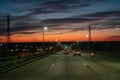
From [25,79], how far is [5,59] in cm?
1920

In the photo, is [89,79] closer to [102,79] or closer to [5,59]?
[102,79]

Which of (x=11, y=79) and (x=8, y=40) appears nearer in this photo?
(x=11, y=79)

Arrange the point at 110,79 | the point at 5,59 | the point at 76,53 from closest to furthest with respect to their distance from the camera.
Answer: the point at 110,79, the point at 5,59, the point at 76,53

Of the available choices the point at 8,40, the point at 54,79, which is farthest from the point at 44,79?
the point at 8,40

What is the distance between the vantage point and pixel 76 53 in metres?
75.6

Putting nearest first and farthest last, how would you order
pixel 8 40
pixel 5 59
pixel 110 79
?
1. pixel 110 79
2. pixel 8 40
3. pixel 5 59

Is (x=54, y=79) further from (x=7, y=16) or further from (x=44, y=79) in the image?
(x=7, y=16)

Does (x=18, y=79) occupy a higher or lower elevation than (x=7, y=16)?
lower

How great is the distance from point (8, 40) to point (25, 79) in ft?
39.6

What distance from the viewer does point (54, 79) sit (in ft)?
53.2

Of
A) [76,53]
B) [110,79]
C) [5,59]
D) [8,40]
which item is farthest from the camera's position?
[76,53]

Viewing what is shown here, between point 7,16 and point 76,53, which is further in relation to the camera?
point 76,53

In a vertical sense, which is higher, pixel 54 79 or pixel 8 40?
pixel 8 40

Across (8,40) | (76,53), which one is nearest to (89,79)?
(8,40)
